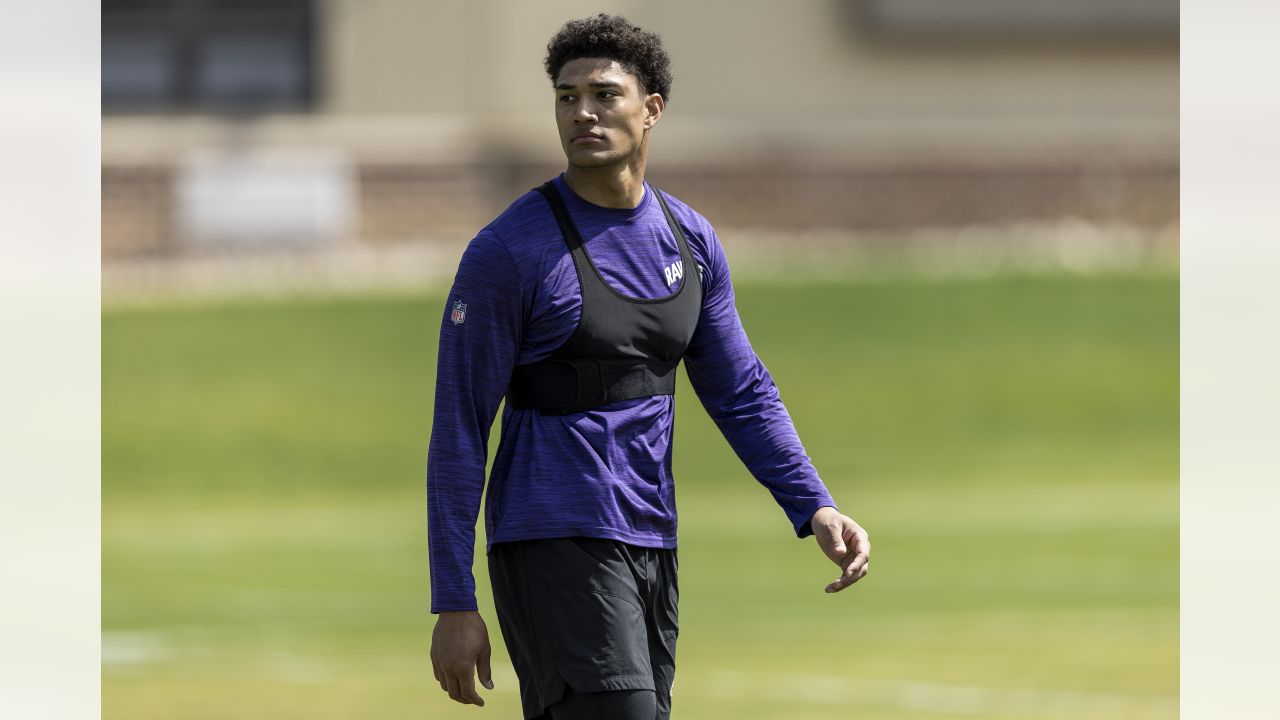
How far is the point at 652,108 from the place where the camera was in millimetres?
5727

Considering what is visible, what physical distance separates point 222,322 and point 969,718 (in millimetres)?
20944

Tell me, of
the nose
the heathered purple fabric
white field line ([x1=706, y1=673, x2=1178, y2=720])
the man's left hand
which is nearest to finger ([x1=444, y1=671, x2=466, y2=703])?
the heathered purple fabric

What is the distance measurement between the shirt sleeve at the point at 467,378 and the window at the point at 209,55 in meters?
30.4

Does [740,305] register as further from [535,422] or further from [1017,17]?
[535,422]

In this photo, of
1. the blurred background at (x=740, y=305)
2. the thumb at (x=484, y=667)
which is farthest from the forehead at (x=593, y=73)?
the blurred background at (x=740, y=305)

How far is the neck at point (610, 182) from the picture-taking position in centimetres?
557

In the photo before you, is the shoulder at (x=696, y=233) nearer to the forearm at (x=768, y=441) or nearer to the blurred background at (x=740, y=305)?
the forearm at (x=768, y=441)

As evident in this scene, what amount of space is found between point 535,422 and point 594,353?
0.23 meters

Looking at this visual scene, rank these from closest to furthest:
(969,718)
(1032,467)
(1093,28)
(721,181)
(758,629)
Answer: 1. (969,718)
2. (758,629)
3. (1032,467)
4. (721,181)
5. (1093,28)

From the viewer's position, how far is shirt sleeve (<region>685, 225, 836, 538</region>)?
581cm
